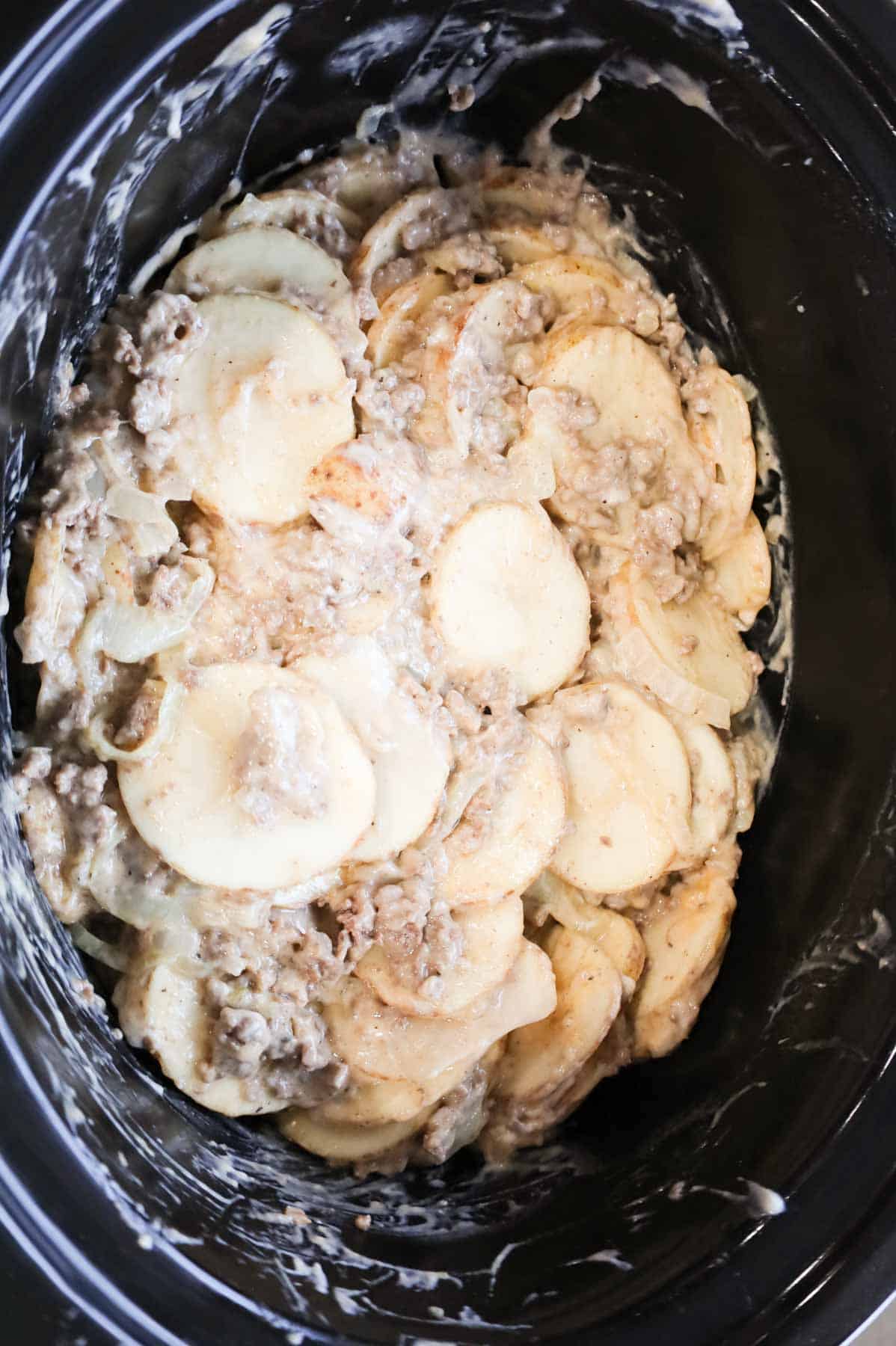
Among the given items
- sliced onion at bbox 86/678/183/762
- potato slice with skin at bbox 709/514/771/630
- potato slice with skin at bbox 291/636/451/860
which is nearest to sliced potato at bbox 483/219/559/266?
potato slice with skin at bbox 709/514/771/630

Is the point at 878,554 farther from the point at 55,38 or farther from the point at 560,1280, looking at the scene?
the point at 55,38

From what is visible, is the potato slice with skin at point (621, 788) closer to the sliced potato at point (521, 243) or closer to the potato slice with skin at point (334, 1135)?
the potato slice with skin at point (334, 1135)

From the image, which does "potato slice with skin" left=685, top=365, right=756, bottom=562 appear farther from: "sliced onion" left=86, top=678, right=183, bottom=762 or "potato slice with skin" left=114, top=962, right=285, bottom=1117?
"potato slice with skin" left=114, top=962, right=285, bottom=1117

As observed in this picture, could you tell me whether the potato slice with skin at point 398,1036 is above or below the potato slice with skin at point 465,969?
below

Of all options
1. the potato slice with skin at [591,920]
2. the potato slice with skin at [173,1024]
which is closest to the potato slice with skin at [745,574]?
the potato slice with skin at [591,920]

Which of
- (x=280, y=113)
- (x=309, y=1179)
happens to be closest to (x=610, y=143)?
(x=280, y=113)

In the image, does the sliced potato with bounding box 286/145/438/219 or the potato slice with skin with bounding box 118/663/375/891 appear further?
the sliced potato with bounding box 286/145/438/219

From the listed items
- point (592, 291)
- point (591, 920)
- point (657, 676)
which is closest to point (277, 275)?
point (592, 291)

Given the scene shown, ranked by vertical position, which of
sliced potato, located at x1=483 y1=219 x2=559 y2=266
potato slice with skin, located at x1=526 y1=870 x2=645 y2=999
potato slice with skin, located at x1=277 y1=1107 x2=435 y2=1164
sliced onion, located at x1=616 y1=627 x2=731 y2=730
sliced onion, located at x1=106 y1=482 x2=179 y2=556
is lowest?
potato slice with skin, located at x1=277 y1=1107 x2=435 y2=1164
